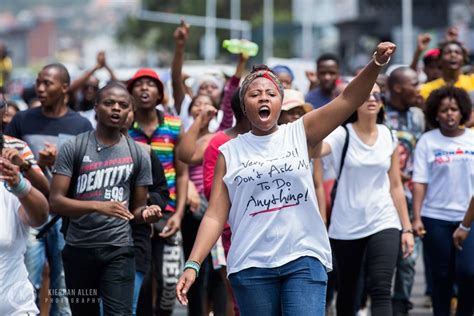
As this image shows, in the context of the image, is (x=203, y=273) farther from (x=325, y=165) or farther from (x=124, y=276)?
(x=124, y=276)

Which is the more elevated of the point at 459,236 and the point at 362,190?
the point at 362,190

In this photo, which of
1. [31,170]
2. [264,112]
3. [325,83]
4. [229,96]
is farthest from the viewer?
[325,83]

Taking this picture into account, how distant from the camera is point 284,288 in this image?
6312 millimetres

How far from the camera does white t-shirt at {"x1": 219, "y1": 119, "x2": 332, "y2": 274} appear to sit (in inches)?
249

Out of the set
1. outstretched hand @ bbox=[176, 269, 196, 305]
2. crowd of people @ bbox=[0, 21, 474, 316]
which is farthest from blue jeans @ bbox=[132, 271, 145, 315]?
outstretched hand @ bbox=[176, 269, 196, 305]

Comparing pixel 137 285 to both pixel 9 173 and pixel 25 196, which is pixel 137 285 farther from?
pixel 9 173

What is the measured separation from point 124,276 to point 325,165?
215 centimetres

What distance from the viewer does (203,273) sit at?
9578 millimetres

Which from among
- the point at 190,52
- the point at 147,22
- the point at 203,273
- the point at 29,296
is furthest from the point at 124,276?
the point at 147,22

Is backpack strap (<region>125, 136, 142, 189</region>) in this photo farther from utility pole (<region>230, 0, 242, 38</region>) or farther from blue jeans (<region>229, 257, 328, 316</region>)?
utility pole (<region>230, 0, 242, 38</region>)

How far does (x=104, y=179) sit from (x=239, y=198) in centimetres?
152

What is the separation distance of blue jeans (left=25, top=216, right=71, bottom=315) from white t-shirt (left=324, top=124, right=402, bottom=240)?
212 centimetres

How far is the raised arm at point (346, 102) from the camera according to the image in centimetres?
604

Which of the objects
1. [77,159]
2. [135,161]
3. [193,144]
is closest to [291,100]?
[193,144]
